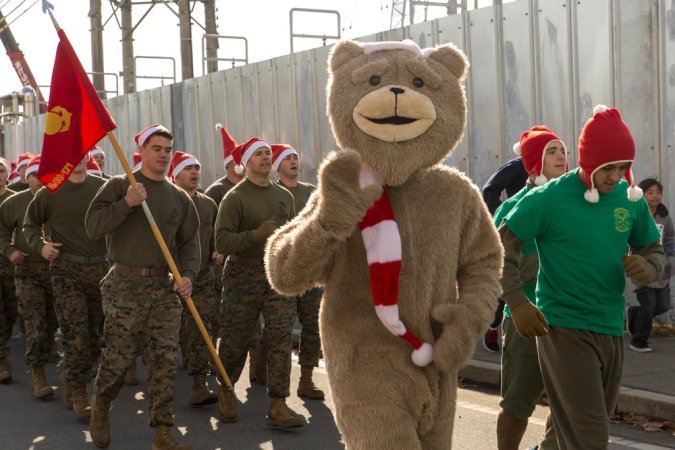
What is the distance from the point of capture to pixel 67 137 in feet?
26.0

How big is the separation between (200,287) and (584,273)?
5094mm

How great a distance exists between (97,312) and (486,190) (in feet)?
10.3

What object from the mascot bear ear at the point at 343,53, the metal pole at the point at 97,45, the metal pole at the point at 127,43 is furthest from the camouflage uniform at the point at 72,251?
the metal pole at the point at 127,43

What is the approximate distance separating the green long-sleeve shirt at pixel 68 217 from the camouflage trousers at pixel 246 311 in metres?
1.21

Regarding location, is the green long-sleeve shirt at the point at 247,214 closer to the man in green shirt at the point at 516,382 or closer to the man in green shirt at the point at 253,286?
the man in green shirt at the point at 253,286

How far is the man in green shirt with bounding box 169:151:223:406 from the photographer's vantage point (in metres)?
9.26

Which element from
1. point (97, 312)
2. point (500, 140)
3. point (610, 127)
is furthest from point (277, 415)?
point (500, 140)

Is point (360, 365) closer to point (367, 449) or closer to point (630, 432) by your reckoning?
point (367, 449)

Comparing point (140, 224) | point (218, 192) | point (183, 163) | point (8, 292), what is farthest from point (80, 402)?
point (8, 292)

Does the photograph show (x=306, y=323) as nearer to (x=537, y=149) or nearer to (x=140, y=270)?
(x=140, y=270)

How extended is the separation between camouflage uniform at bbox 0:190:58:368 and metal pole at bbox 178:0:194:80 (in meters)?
12.5

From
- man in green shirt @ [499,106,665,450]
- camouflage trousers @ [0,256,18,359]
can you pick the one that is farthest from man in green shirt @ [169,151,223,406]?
man in green shirt @ [499,106,665,450]

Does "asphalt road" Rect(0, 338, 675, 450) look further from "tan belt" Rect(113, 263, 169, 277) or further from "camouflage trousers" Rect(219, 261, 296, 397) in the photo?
"tan belt" Rect(113, 263, 169, 277)

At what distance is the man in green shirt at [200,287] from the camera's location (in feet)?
30.4
